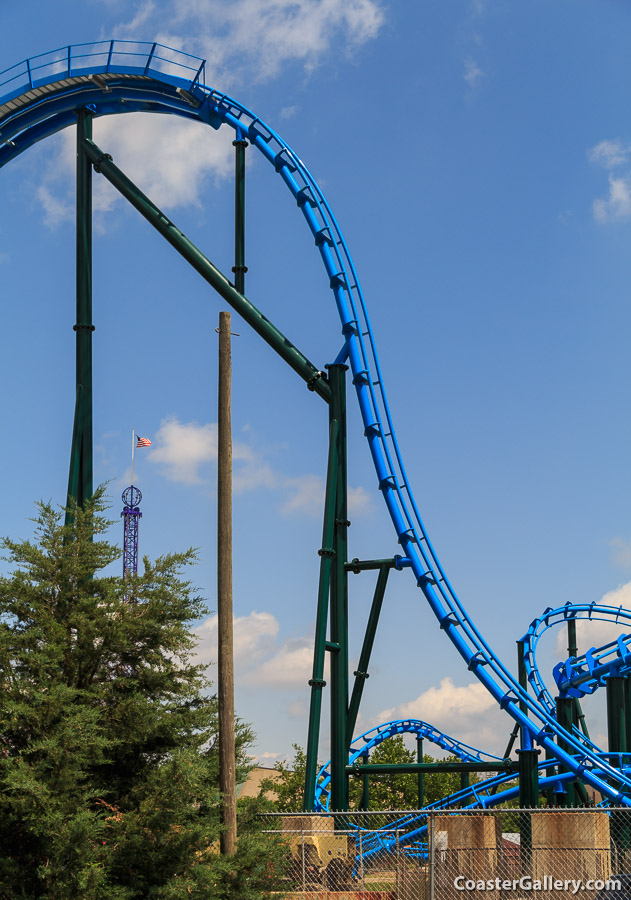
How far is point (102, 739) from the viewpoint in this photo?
9297 mm

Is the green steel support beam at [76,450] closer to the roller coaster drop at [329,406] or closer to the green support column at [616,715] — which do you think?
the roller coaster drop at [329,406]

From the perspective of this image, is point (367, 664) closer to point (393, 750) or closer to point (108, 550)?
point (108, 550)

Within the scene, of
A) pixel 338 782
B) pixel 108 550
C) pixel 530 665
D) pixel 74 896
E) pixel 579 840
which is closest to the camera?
pixel 74 896

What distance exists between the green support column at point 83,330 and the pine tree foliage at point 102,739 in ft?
19.3

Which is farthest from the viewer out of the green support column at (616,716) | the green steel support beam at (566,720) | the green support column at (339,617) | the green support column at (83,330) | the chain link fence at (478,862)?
the green support column at (616,716)

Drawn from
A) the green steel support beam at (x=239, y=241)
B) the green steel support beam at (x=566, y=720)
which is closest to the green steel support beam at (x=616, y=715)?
the green steel support beam at (x=566, y=720)

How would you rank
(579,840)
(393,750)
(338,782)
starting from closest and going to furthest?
1. (579,840)
2. (338,782)
3. (393,750)

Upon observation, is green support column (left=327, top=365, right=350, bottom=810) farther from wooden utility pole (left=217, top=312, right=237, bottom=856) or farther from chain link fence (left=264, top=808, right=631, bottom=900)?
wooden utility pole (left=217, top=312, right=237, bottom=856)

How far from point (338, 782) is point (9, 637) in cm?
671

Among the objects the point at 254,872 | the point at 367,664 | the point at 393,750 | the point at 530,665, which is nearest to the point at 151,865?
the point at 254,872

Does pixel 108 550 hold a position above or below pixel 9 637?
above

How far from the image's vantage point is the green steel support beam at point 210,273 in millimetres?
16578

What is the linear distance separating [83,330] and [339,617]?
20.1ft

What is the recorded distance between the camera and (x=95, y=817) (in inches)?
360
